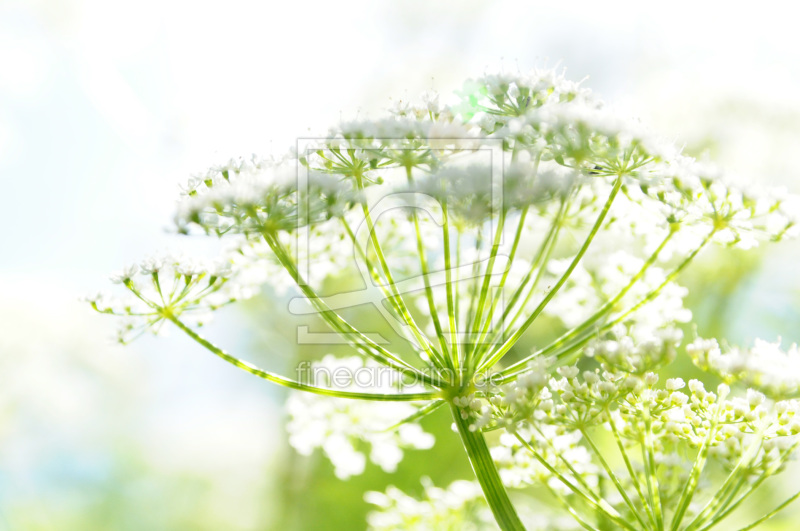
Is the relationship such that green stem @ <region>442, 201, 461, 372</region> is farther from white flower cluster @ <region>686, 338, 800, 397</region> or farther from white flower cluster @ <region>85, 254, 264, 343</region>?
white flower cluster @ <region>85, 254, 264, 343</region>

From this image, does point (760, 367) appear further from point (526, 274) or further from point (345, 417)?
point (345, 417)

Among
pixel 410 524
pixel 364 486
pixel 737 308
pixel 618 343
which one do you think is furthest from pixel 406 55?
pixel 618 343

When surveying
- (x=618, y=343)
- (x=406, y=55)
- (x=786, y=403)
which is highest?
(x=406, y=55)

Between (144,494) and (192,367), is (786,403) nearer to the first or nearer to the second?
A: (192,367)

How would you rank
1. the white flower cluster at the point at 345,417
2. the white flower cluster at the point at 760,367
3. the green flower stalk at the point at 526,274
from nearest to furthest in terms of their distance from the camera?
the white flower cluster at the point at 760,367 < the green flower stalk at the point at 526,274 < the white flower cluster at the point at 345,417

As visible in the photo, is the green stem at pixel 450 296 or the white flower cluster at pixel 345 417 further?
the white flower cluster at pixel 345 417

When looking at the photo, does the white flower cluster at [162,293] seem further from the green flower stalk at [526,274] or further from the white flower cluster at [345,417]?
the white flower cluster at [345,417]

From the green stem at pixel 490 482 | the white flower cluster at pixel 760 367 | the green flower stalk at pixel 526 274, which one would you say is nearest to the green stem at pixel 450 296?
the green flower stalk at pixel 526 274

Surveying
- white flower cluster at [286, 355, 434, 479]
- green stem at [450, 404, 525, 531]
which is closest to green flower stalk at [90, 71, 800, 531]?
green stem at [450, 404, 525, 531]
